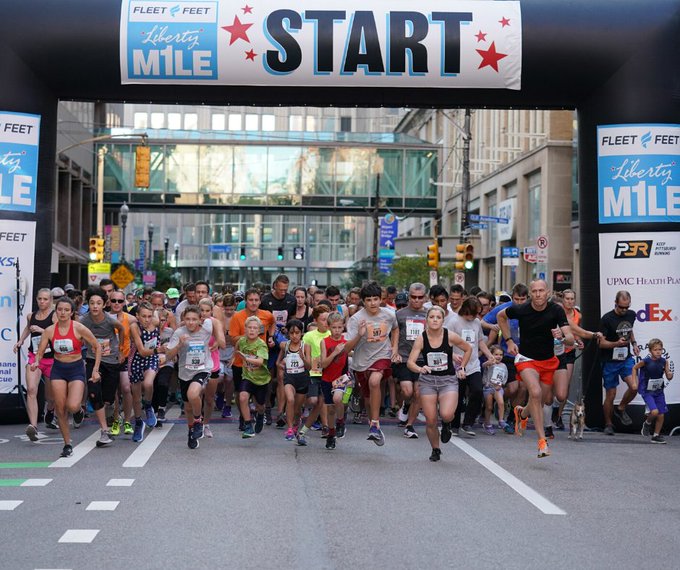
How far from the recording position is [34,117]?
14250 mm

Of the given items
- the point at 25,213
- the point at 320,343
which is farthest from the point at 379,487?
the point at 25,213

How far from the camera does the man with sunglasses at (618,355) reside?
13.6 meters

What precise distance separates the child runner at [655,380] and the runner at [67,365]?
683 centimetres

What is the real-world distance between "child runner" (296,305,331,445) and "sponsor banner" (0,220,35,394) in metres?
4.13

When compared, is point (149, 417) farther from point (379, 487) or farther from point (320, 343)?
point (379, 487)

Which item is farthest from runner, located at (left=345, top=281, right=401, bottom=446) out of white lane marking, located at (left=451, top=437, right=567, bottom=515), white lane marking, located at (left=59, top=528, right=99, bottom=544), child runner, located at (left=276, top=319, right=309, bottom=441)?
white lane marking, located at (left=59, top=528, right=99, bottom=544)

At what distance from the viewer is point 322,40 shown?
13.8 m

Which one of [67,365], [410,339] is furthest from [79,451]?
[410,339]

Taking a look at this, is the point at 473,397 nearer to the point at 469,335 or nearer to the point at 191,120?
the point at 469,335

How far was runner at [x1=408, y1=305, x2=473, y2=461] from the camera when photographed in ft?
36.1

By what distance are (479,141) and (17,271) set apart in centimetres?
4116

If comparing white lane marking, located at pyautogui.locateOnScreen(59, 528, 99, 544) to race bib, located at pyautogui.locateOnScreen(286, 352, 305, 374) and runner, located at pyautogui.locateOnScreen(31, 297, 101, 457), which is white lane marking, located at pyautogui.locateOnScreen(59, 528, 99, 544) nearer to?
runner, located at pyautogui.locateOnScreen(31, 297, 101, 457)

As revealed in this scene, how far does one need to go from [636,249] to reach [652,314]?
88 cm

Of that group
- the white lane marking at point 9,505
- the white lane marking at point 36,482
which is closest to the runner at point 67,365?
the white lane marking at point 36,482
